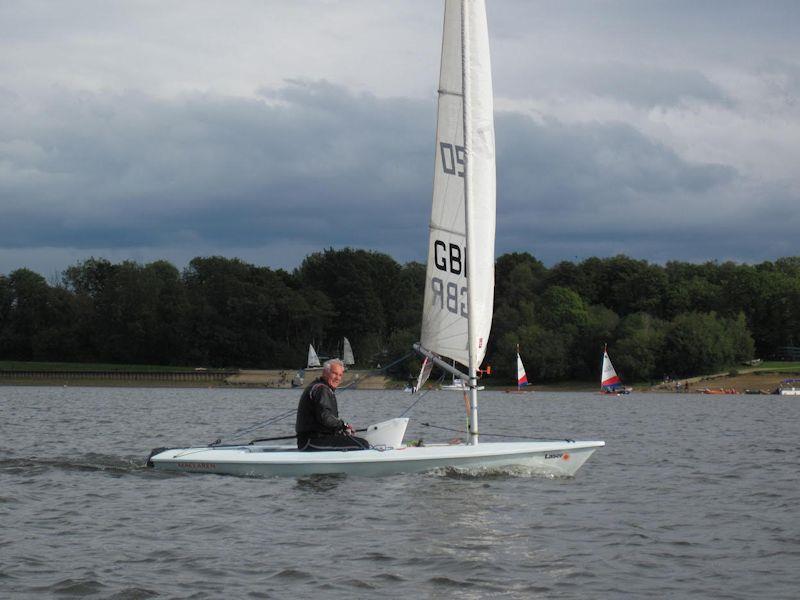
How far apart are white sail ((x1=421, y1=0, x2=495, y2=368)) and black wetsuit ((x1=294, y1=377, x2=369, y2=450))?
7.17 feet

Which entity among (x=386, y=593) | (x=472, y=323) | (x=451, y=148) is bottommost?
(x=386, y=593)

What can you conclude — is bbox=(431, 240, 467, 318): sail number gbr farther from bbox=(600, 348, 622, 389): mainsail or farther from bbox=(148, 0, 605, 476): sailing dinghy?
bbox=(600, 348, 622, 389): mainsail

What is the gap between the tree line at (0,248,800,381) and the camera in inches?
4729

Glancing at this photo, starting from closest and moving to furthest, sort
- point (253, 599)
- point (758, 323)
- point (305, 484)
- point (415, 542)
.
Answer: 1. point (253, 599)
2. point (415, 542)
3. point (305, 484)
4. point (758, 323)

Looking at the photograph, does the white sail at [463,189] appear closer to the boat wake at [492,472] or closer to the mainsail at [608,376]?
the boat wake at [492,472]

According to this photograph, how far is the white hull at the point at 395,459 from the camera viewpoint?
63.6 feet

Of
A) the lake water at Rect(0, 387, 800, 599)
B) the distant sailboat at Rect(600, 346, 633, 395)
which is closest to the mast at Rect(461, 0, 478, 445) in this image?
the lake water at Rect(0, 387, 800, 599)

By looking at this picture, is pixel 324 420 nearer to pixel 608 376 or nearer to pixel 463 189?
pixel 463 189

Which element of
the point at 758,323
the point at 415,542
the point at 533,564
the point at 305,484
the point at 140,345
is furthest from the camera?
the point at 140,345

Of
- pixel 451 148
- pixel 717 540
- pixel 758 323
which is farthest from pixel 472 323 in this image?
pixel 758 323

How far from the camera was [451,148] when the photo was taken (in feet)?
63.8

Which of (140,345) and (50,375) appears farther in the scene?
(140,345)

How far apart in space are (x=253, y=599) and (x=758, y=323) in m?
117

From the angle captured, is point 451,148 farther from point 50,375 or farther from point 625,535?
point 50,375
